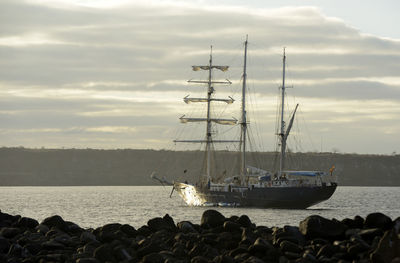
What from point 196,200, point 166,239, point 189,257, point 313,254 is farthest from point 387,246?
point 196,200

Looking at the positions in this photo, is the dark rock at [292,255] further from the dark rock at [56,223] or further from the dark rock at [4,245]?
the dark rock at [56,223]

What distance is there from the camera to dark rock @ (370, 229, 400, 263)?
21.4 m

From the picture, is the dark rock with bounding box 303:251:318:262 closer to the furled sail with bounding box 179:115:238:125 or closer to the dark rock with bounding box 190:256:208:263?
the dark rock with bounding box 190:256:208:263

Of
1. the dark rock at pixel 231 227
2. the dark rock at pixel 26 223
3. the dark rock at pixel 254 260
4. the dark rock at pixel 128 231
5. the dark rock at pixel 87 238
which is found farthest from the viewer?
the dark rock at pixel 26 223

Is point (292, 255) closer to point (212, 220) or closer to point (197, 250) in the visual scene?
point (197, 250)

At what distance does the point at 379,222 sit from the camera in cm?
2719

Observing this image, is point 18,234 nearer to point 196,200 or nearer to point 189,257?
point 189,257

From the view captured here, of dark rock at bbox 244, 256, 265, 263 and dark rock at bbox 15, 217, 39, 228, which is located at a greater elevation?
dark rock at bbox 244, 256, 265, 263

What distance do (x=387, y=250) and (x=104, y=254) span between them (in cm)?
912

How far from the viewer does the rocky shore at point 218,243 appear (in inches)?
908

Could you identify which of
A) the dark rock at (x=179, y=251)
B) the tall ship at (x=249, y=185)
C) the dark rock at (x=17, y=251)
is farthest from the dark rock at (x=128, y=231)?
the tall ship at (x=249, y=185)

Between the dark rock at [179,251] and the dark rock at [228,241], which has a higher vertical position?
the dark rock at [228,241]

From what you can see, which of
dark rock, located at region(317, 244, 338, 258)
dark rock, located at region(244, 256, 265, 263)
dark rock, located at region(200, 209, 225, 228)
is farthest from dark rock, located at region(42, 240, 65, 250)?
dark rock, located at region(317, 244, 338, 258)

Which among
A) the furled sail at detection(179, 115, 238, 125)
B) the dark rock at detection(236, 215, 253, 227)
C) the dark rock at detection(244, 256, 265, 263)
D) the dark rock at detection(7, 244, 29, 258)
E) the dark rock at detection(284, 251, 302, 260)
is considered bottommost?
the dark rock at detection(7, 244, 29, 258)
